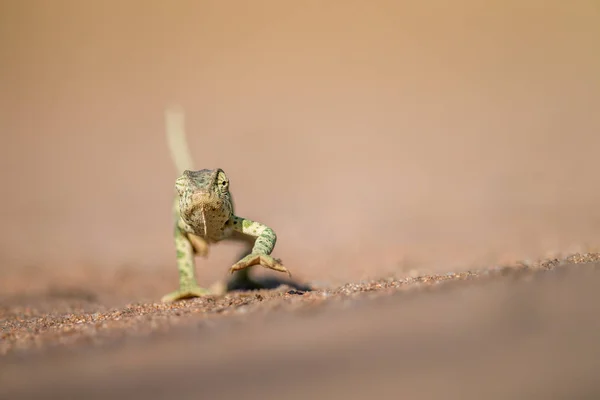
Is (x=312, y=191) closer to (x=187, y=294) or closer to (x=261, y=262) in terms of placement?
(x=187, y=294)

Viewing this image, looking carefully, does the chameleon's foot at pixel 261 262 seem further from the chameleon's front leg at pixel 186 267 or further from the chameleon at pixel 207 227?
the chameleon's front leg at pixel 186 267

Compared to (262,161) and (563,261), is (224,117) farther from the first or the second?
(563,261)

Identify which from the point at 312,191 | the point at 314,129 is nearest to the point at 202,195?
the point at 312,191

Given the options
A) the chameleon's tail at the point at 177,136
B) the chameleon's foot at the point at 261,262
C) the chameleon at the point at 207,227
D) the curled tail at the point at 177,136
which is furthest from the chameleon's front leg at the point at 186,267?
the chameleon's foot at the point at 261,262

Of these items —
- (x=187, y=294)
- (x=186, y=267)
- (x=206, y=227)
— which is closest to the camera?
(x=206, y=227)

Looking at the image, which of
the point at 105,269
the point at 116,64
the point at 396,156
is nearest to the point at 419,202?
the point at 396,156
